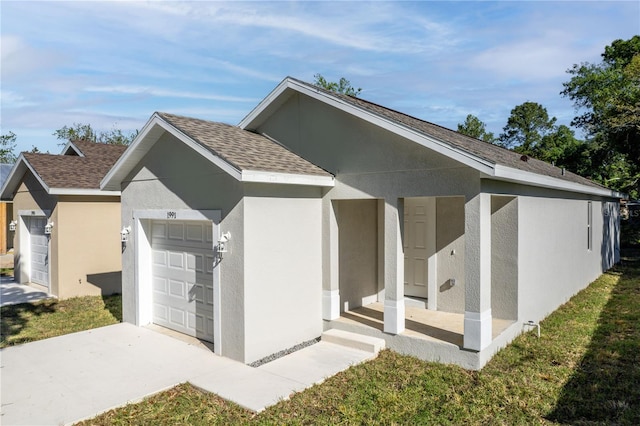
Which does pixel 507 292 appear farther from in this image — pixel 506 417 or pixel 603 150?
pixel 603 150

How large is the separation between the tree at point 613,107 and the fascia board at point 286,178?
17.7 meters

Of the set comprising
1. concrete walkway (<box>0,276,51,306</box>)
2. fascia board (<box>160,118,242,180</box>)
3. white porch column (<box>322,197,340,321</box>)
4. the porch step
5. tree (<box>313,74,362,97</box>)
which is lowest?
concrete walkway (<box>0,276,51,306</box>)

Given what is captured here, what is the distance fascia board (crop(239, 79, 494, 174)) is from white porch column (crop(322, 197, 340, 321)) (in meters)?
1.78

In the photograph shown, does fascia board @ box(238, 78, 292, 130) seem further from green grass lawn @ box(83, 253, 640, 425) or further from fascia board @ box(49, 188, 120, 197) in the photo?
fascia board @ box(49, 188, 120, 197)

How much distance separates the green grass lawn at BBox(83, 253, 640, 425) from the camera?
16.5ft

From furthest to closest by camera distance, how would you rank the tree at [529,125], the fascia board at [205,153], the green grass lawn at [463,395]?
the tree at [529,125], the fascia board at [205,153], the green grass lawn at [463,395]

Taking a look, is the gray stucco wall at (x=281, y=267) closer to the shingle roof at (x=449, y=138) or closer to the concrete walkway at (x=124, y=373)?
the concrete walkway at (x=124, y=373)

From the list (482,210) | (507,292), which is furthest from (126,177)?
(507,292)

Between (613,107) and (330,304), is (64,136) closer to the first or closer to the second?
(330,304)

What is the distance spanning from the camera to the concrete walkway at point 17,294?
38.6 ft

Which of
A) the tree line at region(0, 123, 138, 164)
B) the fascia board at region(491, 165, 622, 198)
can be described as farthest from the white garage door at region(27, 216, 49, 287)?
the tree line at region(0, 123, 138, 164)

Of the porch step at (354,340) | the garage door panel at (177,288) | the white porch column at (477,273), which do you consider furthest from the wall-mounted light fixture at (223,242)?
the white porch column at (477,273)

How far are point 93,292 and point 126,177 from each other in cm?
523

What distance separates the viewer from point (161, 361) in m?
6.92
